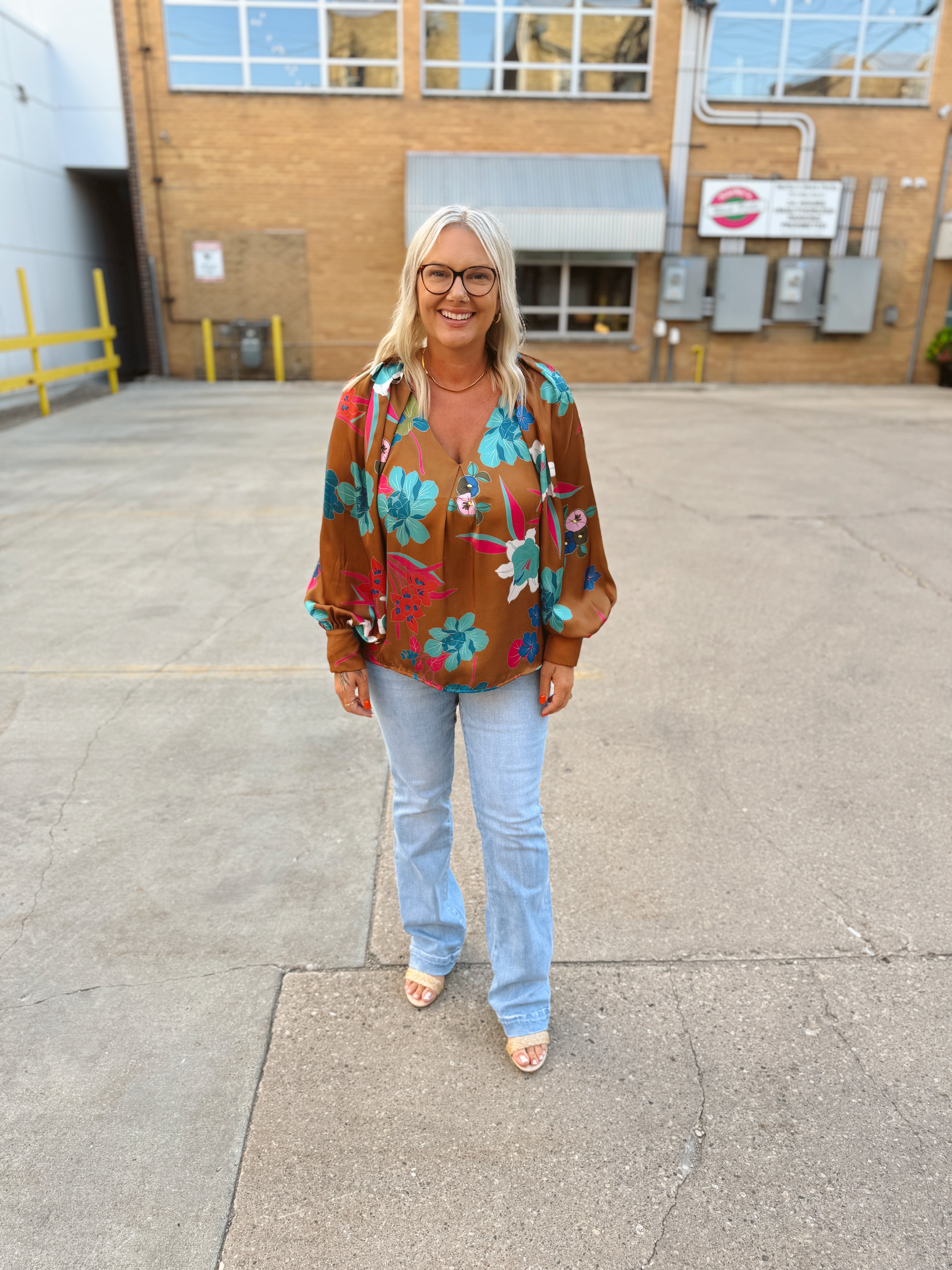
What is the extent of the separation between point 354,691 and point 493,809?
44cm

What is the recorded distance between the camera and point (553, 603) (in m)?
2.22

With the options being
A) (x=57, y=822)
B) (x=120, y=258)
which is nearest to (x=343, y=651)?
(x=57, y=822)

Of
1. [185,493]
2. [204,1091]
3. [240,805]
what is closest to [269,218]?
[185,493]

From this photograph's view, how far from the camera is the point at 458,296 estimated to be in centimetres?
201

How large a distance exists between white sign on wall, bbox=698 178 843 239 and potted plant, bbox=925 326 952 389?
314cm

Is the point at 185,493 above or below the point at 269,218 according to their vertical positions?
below

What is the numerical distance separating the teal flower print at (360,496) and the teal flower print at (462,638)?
0.96 feet

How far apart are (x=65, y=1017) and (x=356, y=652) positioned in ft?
4.27

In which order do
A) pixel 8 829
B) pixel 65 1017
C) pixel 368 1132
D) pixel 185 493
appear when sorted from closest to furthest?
1. pixel 368 1132
2. pixel 65 1017
3. pixel 8 829
4. pixel 185 493

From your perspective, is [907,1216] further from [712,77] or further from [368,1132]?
[712,77]

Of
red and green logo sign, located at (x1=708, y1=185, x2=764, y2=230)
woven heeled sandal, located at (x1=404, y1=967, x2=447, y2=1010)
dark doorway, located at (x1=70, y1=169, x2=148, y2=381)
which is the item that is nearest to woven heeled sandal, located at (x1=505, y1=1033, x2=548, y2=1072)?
woven heeled sandal, located at (x1=404, y1=967, x2=447, y2=1010)

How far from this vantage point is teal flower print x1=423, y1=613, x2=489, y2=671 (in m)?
2.12

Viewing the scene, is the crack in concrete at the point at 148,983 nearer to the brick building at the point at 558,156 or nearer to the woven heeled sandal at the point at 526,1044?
the woven heeled sandal at the point at 526,1044

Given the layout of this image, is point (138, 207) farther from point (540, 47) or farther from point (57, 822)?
point (57, 822)
